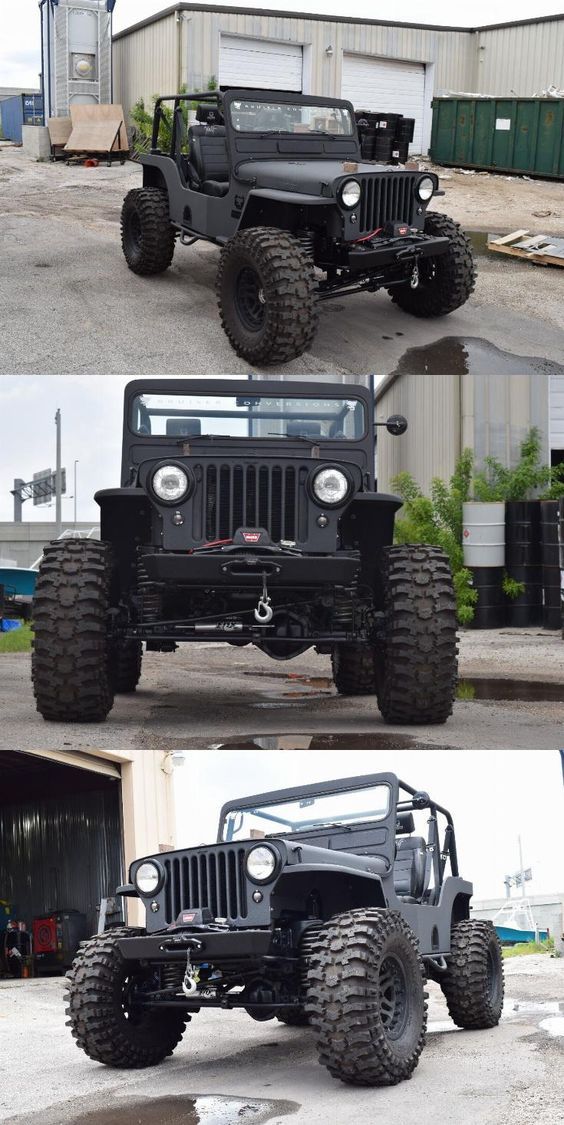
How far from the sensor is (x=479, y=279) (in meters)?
11.1

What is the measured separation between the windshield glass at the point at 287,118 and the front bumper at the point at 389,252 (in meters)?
1.54

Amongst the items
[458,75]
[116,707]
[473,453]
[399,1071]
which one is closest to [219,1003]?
[399,1071]

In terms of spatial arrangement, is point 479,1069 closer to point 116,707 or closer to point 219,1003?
point 219,1003

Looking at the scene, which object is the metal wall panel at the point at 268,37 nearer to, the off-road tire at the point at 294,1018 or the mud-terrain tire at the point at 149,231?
the mud-terrain tire at the point at 149,231

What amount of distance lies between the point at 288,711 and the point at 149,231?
4792 mm

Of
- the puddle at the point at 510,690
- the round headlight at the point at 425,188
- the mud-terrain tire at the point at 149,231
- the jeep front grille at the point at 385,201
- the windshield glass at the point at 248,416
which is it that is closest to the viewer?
the windshield glass at the point at 248,416

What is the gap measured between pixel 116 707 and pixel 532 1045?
10.9 feet

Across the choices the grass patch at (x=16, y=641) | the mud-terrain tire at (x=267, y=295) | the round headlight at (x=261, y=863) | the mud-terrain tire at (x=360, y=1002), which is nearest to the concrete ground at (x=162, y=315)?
the mud-terrain tire at (x=267, y=295)

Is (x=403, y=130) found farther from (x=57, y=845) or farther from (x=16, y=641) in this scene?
(x=57, y=845)

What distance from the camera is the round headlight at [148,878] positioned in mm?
5133

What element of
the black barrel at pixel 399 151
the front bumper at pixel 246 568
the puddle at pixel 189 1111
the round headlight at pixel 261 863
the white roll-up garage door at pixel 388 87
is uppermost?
the white roll-up garage door at pixel 388 87

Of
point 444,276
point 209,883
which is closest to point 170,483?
point 209,883

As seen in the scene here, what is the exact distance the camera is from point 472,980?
247 inches

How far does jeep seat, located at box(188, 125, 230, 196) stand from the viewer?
974 cm
